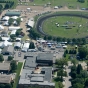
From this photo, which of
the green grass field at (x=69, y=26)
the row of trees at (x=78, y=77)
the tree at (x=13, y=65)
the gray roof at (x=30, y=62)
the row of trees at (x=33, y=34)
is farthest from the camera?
the green grass field at (x=69, y=26)

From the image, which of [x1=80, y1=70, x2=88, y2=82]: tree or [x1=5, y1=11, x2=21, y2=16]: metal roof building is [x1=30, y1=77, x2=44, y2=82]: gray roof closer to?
[x1=80, y1=70, x2=88, y2=82]: tree

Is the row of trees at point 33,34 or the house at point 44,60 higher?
the row of trees at point 33,34

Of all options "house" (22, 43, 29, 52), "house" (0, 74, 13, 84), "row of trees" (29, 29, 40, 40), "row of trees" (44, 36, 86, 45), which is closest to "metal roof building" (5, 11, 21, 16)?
"row of trees" (29, 29, 40, 40)

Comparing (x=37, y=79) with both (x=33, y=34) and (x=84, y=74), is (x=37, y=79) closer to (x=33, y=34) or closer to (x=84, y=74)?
(x=84, y=74)

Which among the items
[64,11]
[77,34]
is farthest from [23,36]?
[64,11]

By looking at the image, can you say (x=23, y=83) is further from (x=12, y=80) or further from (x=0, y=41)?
(x=0, y=41)

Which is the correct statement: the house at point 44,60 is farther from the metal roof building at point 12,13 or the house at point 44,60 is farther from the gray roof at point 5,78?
the metal roof building at point 12,13

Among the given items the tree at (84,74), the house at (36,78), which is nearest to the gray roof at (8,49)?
the house at (36,78)
